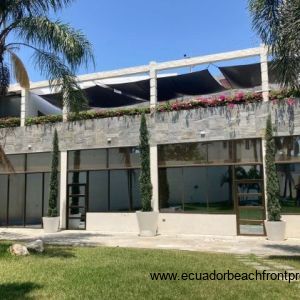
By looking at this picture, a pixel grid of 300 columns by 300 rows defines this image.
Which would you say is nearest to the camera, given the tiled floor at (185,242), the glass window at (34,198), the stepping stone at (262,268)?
the stepping stone at (262,268)

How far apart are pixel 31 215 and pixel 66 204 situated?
2594 mm

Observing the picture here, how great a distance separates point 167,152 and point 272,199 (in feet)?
17.0

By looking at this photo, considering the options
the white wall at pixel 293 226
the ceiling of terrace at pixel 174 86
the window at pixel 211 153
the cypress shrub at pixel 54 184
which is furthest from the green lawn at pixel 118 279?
the ceiling of terrace at pixel 174 86

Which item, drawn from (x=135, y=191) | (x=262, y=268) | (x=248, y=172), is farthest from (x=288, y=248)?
(x=135, y=191)

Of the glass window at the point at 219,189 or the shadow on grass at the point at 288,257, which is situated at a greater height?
the glass window at the point at 219,189

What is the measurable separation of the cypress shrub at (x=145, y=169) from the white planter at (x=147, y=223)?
0.34 meters

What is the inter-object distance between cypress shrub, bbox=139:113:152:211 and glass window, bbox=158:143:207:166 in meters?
0.65

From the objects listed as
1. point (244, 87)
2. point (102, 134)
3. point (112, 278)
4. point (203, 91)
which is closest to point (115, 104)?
point (102, 134)

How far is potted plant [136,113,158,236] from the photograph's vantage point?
18.7 meters

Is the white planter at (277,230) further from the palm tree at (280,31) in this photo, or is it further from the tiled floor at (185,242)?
the palm tree at (280,31)

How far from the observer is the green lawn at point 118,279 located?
7207mm

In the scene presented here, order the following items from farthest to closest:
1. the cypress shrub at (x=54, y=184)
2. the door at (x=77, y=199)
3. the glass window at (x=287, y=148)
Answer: the door at (x=77, y=199) → the cypress shrub at (x=54, y=184) → the glass window at (x=287, y=148)

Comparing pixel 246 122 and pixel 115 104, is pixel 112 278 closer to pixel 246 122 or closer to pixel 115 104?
pixel 246 122

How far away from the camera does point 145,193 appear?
19.0 meters
